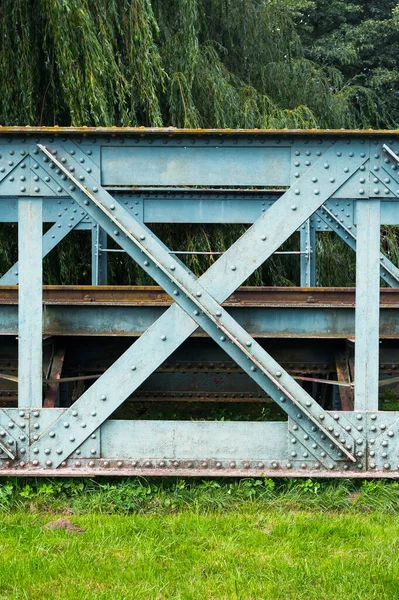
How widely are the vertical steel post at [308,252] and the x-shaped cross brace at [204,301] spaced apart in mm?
4547

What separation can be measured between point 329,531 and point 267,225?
2.01 meters

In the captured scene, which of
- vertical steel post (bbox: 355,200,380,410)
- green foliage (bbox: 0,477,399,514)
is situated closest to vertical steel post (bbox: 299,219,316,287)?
vertical steel post (bbox: 355,200,380,410)

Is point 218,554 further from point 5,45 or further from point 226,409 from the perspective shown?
point 5,45

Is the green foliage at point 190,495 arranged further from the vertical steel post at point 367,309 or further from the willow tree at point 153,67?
the willow tree at point 153,67

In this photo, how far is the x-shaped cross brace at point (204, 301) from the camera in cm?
511

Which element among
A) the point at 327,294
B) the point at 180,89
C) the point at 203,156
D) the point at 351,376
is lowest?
the point at 351,376

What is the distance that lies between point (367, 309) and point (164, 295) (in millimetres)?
2325

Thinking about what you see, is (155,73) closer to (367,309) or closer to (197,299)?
(197,299)

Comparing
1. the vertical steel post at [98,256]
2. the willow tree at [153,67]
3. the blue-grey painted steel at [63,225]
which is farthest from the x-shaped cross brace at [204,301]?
the willow tree at [153,67]

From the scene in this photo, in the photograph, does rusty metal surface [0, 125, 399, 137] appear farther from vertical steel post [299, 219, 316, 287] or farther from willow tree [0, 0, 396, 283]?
vertical steel post [299, 219, 316, 287]

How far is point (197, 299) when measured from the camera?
201 inches

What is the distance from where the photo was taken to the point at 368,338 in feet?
17.0

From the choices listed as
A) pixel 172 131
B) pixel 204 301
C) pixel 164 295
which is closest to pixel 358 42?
pixel 164 295

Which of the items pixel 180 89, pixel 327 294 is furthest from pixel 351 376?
pixel 180 89
